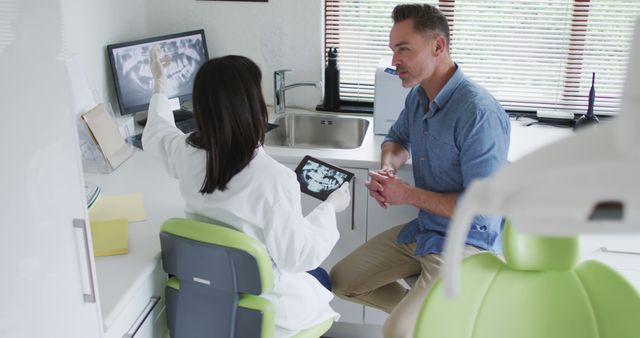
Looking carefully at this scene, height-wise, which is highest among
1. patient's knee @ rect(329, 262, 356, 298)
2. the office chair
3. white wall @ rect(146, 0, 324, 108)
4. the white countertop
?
white wall @ rect(146, 0, 324, 108)

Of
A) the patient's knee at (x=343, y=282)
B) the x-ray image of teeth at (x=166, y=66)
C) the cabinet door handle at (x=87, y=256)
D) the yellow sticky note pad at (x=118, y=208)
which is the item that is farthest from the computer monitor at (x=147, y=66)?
the cabinet door handle at (x=87, y=256)

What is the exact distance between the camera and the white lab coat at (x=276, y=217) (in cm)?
162

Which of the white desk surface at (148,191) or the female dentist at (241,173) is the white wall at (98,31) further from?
the female dentist at (241,173)

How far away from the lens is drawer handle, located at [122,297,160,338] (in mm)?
1625

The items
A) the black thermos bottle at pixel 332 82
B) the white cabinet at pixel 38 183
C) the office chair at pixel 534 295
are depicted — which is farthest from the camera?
the black thermos bottle at pixel 332 82

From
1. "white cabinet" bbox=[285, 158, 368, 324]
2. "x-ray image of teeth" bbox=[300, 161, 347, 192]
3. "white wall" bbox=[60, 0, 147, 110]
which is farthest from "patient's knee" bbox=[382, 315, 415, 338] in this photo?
A: "white wall" bbox=[60, 0, 147, 110]

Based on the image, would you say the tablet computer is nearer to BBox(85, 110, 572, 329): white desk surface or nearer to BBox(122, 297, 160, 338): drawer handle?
BBox(85, 110, 572, 329): white desk surface

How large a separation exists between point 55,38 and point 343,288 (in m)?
1.47

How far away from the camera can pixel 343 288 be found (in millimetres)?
2320

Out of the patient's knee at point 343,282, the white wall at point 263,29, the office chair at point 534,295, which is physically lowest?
the patient's knee at point 343,282

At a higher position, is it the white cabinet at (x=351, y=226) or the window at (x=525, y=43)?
the window at (x=525, y=43)

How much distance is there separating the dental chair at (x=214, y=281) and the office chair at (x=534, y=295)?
1.42 ft

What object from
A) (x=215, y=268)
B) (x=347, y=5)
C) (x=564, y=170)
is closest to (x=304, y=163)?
(x=215, y=268)

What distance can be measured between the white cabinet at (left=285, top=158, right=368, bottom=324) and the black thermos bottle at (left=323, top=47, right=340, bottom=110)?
1.98 feet
